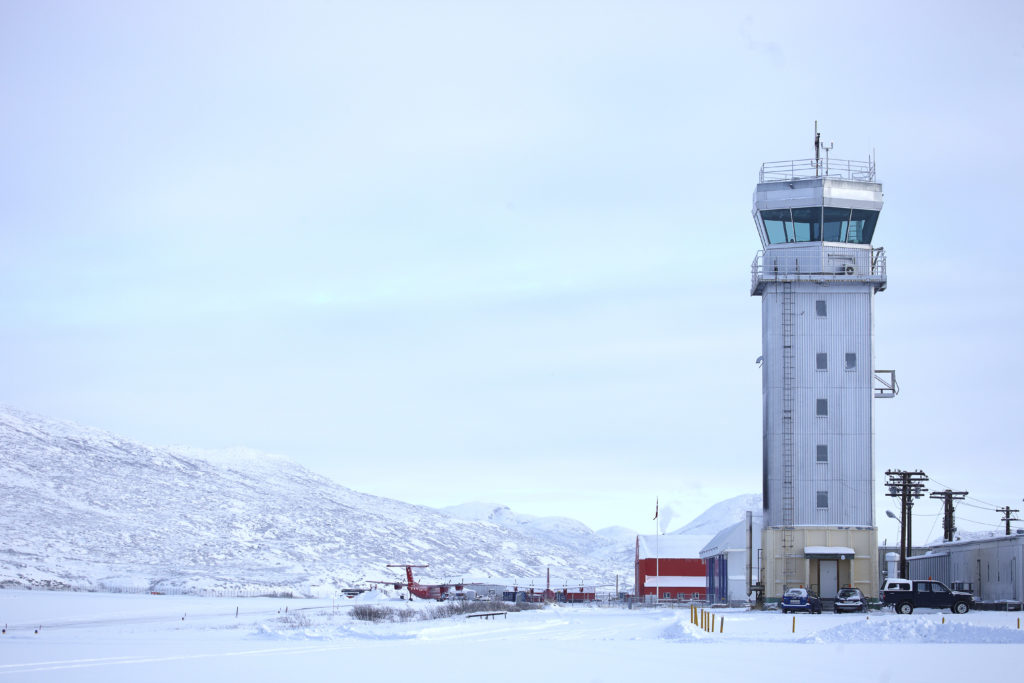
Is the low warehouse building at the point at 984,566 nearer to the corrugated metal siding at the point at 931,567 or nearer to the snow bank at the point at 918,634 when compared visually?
the corrugated metal siding at the point at 931,567

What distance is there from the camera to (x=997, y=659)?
27438 millimetres

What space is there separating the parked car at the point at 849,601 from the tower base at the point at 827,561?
383 centimetres

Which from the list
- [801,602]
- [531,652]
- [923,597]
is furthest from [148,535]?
[531,652]

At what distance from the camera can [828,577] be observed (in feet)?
188

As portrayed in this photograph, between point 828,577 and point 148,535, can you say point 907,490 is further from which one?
point 148,535

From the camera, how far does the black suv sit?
164 feet

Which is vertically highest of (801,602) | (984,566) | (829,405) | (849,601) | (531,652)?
(829,405)

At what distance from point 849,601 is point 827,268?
17.0 meters

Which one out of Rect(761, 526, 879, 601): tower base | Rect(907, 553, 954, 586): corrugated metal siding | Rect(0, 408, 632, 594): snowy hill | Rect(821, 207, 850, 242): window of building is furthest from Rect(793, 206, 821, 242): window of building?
Rect(0, 408, 632, 594): snowy hill

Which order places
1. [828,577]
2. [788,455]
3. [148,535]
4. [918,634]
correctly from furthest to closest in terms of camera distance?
[148,535]
[788,455]
[828,577]
[918,634]

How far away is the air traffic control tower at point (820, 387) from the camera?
188 ft

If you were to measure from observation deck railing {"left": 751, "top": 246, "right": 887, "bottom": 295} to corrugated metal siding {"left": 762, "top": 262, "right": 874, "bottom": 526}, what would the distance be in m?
0.44

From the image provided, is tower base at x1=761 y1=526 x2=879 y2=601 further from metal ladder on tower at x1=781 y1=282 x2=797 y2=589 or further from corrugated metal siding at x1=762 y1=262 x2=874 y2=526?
corrugated metal siding at x1=762 y1=262 x2=874 y2=526

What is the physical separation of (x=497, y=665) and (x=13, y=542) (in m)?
129
